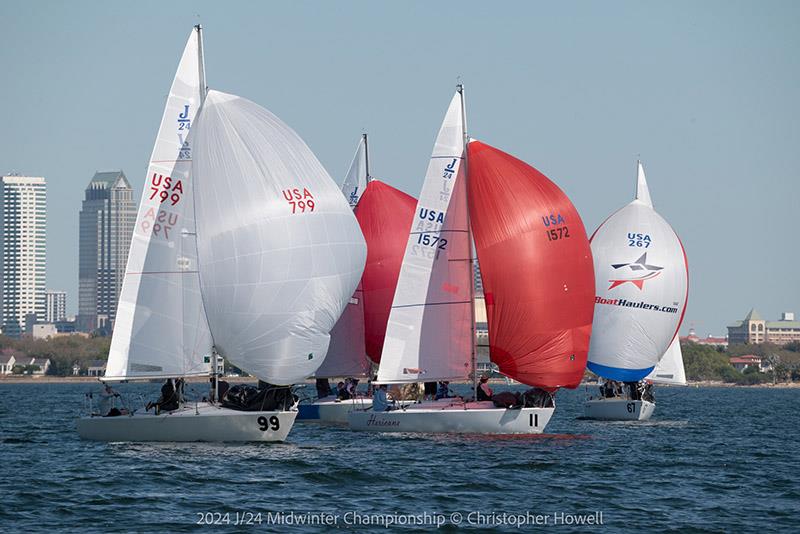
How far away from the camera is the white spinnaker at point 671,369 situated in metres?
57.6

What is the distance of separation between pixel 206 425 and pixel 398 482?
23.3 ft

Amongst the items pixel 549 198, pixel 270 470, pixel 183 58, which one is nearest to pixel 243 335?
pixel 270 470

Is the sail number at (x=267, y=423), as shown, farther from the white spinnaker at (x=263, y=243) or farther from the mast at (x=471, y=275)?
the mast at (x=471, y=275)

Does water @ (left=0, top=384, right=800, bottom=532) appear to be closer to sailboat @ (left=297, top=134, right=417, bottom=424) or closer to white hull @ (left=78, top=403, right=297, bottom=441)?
white hull @ (left=78, top=403, right=297, bottom=441)

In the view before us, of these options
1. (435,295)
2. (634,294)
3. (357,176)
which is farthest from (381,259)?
(634,294)

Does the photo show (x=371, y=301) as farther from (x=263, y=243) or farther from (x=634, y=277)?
(x=263, y=243)

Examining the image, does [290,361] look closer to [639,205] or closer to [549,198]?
[549,198]

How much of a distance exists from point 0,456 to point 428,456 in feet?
36.3

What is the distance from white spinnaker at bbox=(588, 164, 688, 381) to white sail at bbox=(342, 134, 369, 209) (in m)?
→ 9.39

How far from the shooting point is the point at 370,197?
5009cm

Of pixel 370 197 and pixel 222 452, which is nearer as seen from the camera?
pixel 222 452

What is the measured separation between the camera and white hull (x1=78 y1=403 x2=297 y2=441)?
34375 mm

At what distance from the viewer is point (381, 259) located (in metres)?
48.7

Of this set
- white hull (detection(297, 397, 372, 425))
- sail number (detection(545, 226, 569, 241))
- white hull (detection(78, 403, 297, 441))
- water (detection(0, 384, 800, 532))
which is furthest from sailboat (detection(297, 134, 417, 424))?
white hull (detection(78, 403, 297, 441))
